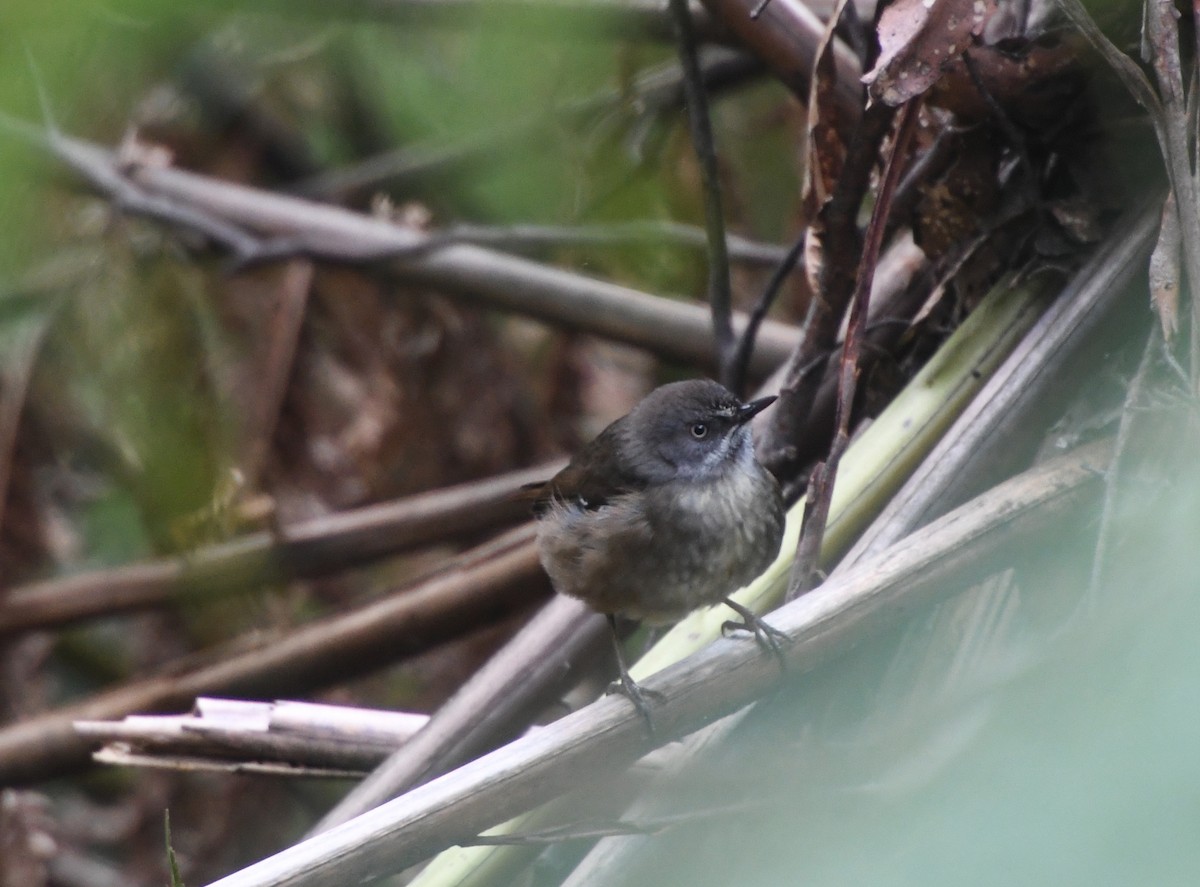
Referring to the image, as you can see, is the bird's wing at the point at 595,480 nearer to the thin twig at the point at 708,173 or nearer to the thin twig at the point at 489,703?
the thin twig at the point at 489,703

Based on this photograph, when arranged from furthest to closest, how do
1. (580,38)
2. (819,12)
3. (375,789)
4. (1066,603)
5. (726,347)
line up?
(819,12)
(726,347)
(375,789)
(580,38)
(1066,603)

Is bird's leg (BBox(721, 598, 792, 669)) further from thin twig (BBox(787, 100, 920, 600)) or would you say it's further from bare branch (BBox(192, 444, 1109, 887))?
thin twig (BBox(787, 100, 920, 600))

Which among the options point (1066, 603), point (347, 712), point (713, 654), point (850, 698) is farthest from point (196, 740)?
point (1066, 603)

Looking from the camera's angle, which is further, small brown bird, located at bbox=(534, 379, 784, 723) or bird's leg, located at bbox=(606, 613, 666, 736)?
small brown bird, located at bbox=(534, 379, 784, 723)

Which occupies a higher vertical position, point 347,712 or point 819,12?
point 819,12

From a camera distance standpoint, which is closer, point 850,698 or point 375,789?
point 850,698

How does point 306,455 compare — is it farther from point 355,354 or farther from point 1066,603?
point 1066,603

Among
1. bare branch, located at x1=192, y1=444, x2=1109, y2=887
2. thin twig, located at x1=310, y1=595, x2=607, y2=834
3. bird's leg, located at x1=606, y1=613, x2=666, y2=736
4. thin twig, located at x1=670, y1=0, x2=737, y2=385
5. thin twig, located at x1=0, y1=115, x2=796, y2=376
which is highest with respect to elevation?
thin twig, located at x1=0, y1=115, x2=796, y2=376

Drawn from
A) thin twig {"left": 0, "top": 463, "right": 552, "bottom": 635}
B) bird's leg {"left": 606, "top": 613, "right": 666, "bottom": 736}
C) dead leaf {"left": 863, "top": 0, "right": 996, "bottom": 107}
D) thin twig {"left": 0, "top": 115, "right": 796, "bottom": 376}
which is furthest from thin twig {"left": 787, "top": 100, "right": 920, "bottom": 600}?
thin twig {"left": 0, "top": 463, "right": 552, "bottom": 635}
